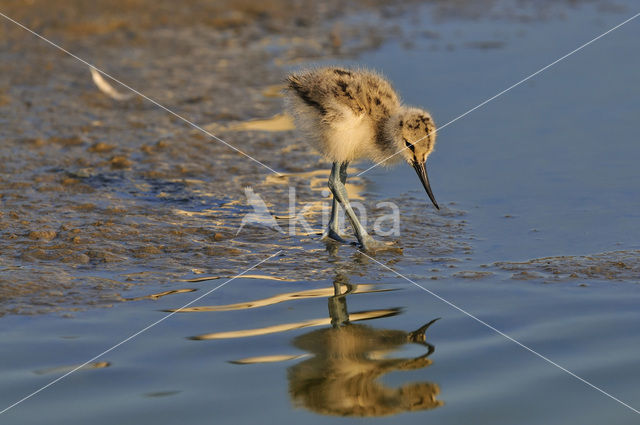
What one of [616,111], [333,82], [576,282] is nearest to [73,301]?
[333,82]

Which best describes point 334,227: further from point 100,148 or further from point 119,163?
point 100,148

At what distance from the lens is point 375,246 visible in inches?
220

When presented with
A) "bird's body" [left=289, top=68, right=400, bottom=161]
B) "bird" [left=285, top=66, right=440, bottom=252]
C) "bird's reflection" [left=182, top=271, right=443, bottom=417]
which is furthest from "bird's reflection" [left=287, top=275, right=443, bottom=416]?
"bird's body" [left=289, top=68, right=400, bottom=161]

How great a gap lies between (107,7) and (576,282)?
27.8ft

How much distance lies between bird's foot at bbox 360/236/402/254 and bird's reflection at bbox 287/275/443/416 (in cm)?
95

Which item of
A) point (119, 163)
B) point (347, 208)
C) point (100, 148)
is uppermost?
point (100, 148)

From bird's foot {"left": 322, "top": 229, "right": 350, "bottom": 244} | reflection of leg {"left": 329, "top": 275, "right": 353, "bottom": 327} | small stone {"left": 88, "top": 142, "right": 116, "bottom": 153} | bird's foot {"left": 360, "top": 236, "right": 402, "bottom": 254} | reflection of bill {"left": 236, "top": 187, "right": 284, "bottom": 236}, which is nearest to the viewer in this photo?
reflection of leg {"left": 329, "top": 275, "right": 353, "bottom": 327}

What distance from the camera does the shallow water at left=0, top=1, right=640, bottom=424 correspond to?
12.4 feet

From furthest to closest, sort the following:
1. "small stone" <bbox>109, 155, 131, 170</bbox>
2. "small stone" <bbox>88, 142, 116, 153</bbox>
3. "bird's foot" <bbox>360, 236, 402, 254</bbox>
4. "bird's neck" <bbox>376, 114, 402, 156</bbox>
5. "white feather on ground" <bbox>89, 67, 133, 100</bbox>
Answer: "white feather on ground" <bbox>89, 67, 133, 100</bbox>
"small stone" <bbox>88, 142, 116, 153</bbox>
"small stone" <bbox>109, 155, 131, 170</bbox>
"bird's neck" <bbox>376, 114, 402, 156</bbox>
"bird's foot" <bbox>360, 236, 402, 254</bbox>

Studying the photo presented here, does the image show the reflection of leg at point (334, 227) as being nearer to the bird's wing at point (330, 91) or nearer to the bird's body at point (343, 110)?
the bird's body at point (343, 110)

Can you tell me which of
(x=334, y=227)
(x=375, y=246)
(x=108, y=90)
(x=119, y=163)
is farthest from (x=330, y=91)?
(x=108, y=90)

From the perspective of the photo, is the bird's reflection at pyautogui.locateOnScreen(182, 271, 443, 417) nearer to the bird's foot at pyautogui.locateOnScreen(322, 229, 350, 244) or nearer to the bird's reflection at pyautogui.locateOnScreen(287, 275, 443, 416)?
the bird's reflection at pyautogui.locateOnScreen(287, 275, 443, 416)

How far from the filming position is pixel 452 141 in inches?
301

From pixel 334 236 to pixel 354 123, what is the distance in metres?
0.75
